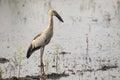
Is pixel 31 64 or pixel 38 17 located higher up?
pixel 38 17

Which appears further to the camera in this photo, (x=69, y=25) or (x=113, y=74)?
(x=69, y=25)

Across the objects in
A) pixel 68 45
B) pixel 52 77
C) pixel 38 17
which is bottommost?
pixel 52 77

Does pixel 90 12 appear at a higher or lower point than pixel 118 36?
higher

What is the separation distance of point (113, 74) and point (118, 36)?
3.93 meters

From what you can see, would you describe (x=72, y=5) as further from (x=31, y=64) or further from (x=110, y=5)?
(x=31, y=64)

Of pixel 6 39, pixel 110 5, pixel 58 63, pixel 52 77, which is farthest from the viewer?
pixel 110 5

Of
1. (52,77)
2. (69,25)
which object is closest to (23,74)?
(52,77)

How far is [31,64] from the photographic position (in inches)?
456

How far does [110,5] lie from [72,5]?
1.75 meters

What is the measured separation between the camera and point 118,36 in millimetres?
14086

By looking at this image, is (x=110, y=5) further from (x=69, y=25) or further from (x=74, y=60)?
(x=74, y=60)

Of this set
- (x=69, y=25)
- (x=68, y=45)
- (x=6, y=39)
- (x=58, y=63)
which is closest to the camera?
(x=58, y=63)

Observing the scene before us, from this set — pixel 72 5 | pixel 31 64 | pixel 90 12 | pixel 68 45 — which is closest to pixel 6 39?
pixel 68 45

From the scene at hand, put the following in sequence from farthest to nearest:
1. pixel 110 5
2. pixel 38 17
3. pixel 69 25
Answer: pixel 110 5 < pixel 38 17 < pixel 69 25
